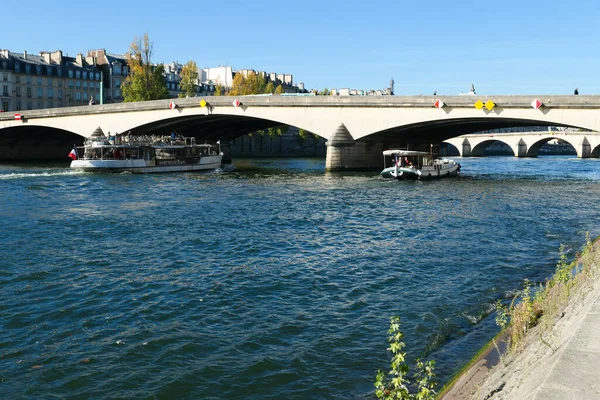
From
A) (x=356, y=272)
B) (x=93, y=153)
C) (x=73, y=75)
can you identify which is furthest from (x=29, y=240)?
(x=73, y=75)

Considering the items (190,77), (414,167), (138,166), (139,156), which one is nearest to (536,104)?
(414,167)

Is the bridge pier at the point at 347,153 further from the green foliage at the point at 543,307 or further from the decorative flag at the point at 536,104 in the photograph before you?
the green foliage at the point at 543,307

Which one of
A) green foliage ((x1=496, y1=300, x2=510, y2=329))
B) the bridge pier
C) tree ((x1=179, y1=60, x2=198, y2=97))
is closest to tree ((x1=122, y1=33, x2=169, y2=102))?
tree ((x1=179, y1=60, x2=198, y2=97))

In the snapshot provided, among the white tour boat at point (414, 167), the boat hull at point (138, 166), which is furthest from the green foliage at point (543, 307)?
the boat hull at point (138, 166)

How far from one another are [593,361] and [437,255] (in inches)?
406

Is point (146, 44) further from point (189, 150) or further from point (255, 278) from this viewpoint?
point (255, 278)

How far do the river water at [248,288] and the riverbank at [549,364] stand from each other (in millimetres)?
1004

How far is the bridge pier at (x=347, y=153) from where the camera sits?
46.9 meters

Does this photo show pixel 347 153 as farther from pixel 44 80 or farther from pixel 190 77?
pixel 44 80

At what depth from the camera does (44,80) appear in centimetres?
8969

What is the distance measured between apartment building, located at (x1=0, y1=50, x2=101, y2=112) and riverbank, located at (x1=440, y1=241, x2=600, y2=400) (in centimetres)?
8774

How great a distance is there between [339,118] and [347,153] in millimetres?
2800

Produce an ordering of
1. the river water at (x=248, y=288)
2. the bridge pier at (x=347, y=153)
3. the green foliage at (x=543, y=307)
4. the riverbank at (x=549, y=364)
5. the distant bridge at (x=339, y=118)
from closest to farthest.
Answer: the riverbank at (x=549, y=364) → the green foliage at (x=543, y=307) → the river water at (x=248, y=288) → the distant bridge at (x=339, y=118) → the bridge pier at (x=347, y=153)

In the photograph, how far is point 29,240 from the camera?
17297 millimetres
